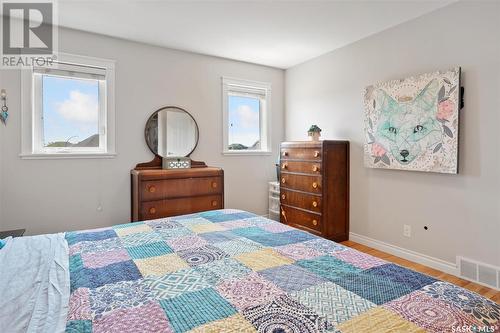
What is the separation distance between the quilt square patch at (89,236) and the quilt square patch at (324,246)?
3.72 feet

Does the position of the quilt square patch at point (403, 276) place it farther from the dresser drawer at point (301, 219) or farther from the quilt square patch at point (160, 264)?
the dresser drawer at point (301, 219)

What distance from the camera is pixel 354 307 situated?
926 mm

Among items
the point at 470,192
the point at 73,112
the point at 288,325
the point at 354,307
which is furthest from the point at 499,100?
the point at 73,112

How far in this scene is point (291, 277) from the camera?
1145 millimetres

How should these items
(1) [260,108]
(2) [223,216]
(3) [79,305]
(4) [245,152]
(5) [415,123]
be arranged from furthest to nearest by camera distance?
(1) [260,108]
(4) [245,152]
(5) [415,123]
(2) [223,216]
(3) [79,305]

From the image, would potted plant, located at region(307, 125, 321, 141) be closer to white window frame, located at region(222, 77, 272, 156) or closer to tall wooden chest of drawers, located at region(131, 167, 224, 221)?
white window frame, located at region(222, 77, 272, 156)

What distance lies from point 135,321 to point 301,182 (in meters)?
3.05

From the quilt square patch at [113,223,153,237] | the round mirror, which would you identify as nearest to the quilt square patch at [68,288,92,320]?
the quilt square patch at [113,223,153,237]

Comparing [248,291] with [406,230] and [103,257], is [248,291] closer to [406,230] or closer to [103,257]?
[103,257]

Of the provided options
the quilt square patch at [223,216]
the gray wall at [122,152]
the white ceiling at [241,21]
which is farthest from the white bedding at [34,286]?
the white ceiling at [241,21]

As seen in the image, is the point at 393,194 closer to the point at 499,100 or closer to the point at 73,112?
the point at 499,100

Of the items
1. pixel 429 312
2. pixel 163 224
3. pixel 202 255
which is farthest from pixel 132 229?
pixel 429 312

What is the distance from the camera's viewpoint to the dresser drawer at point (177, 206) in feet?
10.2

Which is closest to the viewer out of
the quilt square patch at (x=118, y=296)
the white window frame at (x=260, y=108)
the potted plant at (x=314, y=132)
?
the quilt square patch at (x=118, y=296)
